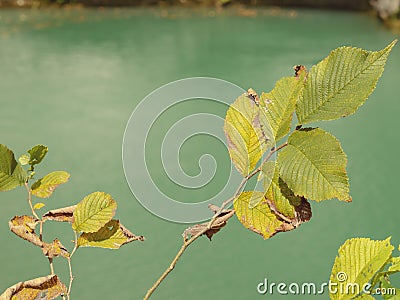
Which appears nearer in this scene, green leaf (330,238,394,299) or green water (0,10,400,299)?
green leaf (330,238,394,299)

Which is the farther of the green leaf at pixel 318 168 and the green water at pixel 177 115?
the green water at pixel 177 115

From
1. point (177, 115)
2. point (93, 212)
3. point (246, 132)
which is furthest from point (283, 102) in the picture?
point (177, 115)

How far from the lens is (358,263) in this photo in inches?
10.7

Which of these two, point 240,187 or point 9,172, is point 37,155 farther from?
point 240,187

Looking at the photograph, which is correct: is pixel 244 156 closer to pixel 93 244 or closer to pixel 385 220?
pixel 93 244

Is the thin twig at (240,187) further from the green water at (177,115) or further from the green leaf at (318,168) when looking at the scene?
the green water at (177,115)

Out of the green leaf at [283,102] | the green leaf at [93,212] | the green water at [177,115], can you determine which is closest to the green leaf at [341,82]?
the green leaf at [283,102]

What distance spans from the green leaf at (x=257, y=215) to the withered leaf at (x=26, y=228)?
115mm

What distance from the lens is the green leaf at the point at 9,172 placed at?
31 cm

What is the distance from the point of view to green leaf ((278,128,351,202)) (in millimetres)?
259

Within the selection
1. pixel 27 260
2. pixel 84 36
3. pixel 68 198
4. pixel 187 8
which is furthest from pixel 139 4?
pixel 27 260

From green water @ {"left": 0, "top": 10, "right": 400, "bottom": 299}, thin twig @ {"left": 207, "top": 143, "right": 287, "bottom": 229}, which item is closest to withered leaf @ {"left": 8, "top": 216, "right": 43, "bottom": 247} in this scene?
thin twig @ {"left": 207, "top": 143, "right": 287, "bottom": 229}

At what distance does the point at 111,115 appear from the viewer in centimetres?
308

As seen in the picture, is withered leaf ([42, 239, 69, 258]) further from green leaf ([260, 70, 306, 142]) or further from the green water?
the green water
